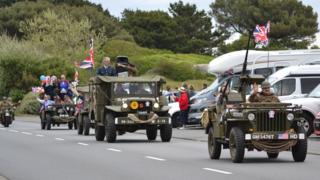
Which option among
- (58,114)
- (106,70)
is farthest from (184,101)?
(106,70)

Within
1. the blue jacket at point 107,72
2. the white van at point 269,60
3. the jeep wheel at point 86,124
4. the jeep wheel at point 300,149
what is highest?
the white van at point 269,60

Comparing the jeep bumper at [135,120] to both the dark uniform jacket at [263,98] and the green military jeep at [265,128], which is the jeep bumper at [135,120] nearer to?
the dark uniform jacket at [263,98]

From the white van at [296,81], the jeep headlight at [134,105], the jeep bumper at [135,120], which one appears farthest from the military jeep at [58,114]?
the jeep bumper at [135,120]

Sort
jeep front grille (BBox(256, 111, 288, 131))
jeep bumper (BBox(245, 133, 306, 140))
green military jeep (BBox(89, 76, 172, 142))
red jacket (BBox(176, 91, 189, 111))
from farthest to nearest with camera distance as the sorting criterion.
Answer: red jacket (BBox(176, 91, 189, 111)) → green military jeep (BBox(89, 76, 172, 142)) → jeep front grille (BBox(256, 111, 288, 131)) → jeep bumper (BBox(245, 133, 306, 140))

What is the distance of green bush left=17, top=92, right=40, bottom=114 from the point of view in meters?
61.9

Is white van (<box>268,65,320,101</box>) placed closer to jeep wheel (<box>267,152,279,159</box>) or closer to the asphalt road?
the asphalt road

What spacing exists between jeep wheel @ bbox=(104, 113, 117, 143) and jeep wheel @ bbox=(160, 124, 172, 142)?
1.43 metres

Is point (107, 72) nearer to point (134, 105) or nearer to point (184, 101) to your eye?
point (134, 105)

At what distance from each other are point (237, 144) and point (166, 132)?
9107mm

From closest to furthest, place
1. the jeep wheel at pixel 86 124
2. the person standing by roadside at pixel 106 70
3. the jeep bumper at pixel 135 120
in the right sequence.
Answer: the jeep bumper at pixel 135 120 → the person standing by roadside at pixel 106 70 → the jeep wheel at pixel 86 124

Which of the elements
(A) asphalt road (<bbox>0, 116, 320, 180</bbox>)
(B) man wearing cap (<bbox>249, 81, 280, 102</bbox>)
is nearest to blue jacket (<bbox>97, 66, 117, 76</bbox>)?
(A) asphalt road (<bbox>0, 116, 320, 180</bbox>)

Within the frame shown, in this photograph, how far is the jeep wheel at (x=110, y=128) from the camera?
25.3m

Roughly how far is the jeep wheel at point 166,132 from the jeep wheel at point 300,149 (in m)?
8.34

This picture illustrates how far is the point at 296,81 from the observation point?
30609mm
